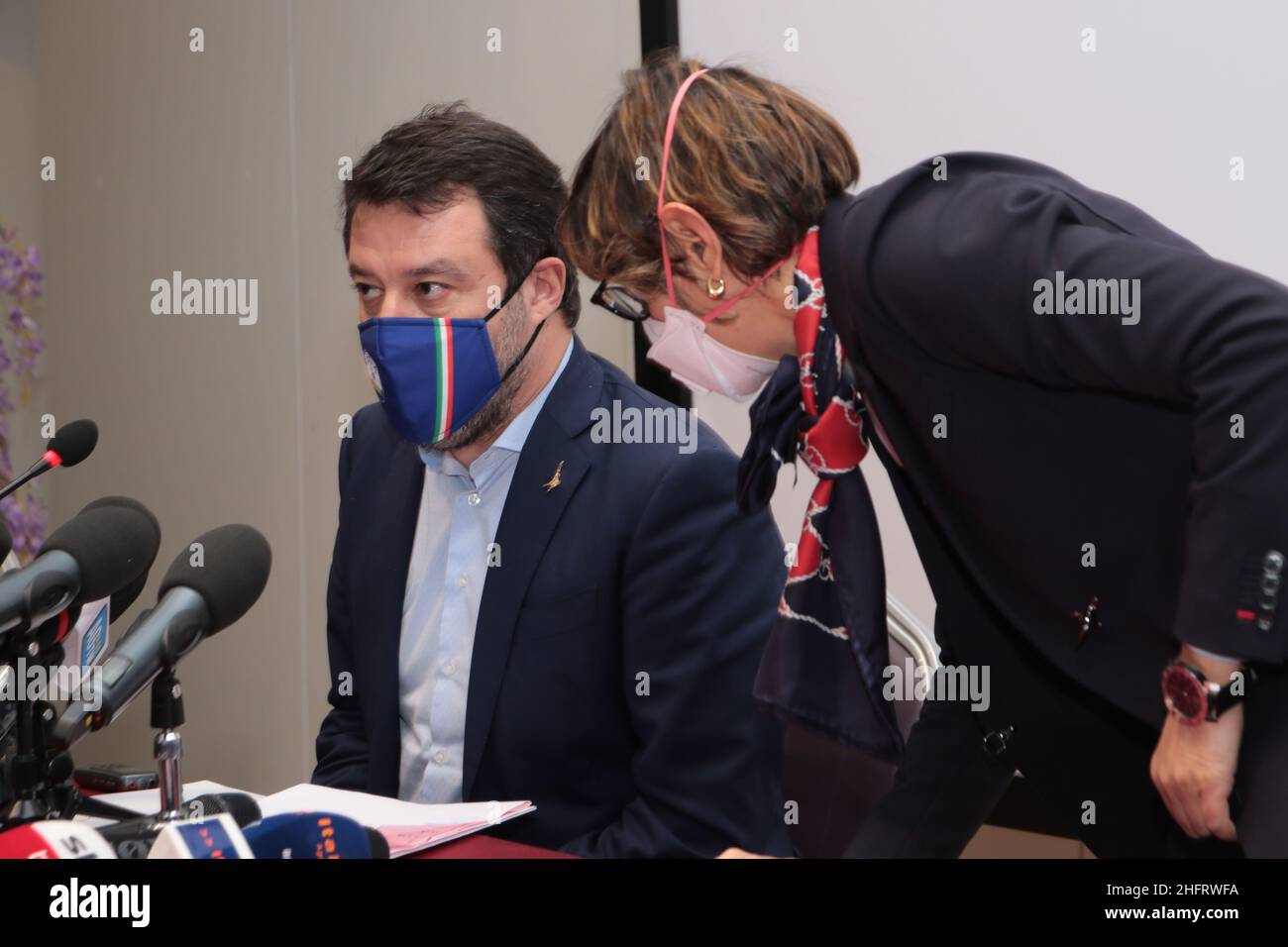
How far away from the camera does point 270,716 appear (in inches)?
156

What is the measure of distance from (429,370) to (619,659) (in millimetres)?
506

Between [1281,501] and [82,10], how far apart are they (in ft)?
14.1

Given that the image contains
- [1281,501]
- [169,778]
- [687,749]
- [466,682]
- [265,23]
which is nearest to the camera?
[1281,501]

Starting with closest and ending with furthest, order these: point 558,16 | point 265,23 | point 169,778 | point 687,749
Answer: point 169,778, point 687,749, point 558,16, point 265,23

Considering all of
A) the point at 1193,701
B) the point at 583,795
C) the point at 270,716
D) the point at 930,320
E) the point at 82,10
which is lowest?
the point at 270,716

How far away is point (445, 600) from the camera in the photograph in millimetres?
1958

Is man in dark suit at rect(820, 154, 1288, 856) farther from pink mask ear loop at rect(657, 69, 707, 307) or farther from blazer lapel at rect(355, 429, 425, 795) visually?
blazer lapel at rect(355, 429, 425, 795)

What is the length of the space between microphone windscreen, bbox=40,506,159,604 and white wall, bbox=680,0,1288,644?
1.67m

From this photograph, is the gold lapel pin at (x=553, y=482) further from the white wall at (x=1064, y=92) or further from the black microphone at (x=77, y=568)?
the white wall at (x=1064, y=92)

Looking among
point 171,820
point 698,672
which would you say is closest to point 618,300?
point 698,672

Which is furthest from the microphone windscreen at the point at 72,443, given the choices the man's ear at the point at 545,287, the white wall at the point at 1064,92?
the white wall at the point at 1064,92

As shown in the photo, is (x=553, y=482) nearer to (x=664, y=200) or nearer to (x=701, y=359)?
(x=701, y=359)

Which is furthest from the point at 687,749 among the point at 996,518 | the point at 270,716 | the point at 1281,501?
the point at 270,716

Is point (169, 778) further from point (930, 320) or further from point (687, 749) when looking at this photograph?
point (930, 320)
